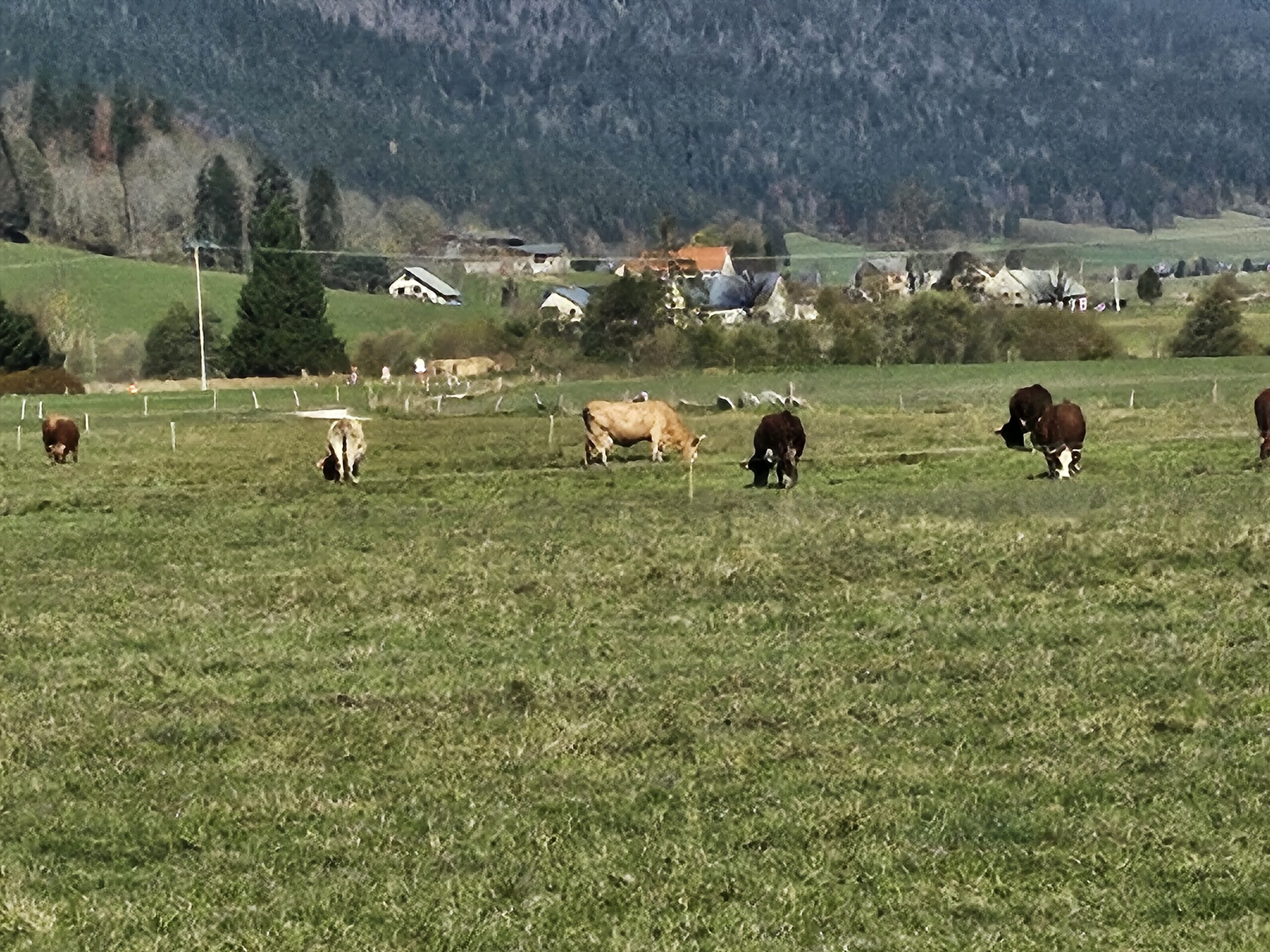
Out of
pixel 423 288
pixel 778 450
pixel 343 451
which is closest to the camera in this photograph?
pixel 778 450

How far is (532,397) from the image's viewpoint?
5991 cm

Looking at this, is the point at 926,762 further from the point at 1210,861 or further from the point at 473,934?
the point at 473,934

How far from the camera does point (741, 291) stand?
365 ft

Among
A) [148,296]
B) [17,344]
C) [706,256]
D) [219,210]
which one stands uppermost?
[219,210]

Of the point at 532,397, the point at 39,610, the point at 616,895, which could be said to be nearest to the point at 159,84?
the point at 532,397

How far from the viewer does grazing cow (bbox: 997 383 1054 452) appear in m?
35.0

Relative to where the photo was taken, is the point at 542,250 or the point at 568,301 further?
the point at 542,250

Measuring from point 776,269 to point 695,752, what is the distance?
4822 inches

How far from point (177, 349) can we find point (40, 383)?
13041 mm

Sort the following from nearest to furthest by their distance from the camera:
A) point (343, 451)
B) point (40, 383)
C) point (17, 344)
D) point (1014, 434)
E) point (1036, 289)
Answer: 1. point (343, 451)
2. point (1014, 434)
3. point (40, 383)
4. point (17, 344)
5. point (1036, 289)

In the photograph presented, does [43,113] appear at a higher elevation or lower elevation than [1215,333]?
higher

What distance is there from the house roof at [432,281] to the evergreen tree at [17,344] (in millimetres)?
33532

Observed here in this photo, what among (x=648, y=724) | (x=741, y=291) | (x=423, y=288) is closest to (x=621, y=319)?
(x=741, y=291)

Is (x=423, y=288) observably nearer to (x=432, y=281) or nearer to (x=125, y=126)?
(x=432, y=281)
